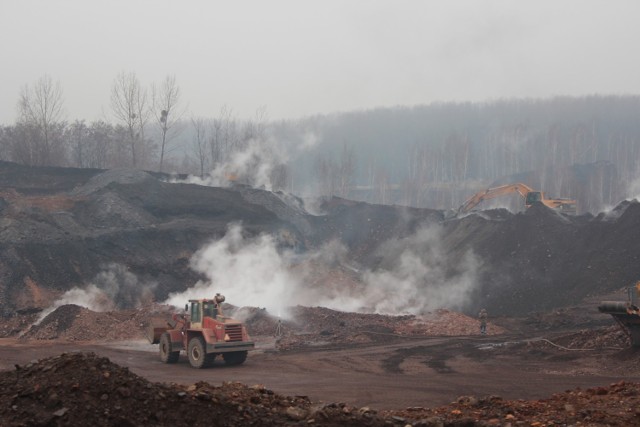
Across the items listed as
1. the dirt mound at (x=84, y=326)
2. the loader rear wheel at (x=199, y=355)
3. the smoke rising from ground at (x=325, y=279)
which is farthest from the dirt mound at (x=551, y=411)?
the smoke rising from ground at (x=325, y=279)

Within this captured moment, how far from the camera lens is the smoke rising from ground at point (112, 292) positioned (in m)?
31.5

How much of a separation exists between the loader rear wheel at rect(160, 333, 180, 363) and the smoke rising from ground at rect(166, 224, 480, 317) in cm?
1010

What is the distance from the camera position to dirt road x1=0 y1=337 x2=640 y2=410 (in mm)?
14305

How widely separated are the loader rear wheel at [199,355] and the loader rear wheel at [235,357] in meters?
0.53

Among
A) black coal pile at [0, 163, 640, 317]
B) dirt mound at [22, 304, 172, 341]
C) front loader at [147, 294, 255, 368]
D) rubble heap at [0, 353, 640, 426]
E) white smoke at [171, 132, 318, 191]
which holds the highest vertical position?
white smoke at [171, 132, 318, 191]

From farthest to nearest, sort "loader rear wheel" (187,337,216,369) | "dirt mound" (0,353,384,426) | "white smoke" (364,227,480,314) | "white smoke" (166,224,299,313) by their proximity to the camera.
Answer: "white smoke" (364,227,480,314)
"white smoke" (166,224,299,313)
"loader rear wheel" (187,337,216,369)
"dirt mound" (0,353,384,426)

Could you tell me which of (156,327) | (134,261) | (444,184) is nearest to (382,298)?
(134,261)

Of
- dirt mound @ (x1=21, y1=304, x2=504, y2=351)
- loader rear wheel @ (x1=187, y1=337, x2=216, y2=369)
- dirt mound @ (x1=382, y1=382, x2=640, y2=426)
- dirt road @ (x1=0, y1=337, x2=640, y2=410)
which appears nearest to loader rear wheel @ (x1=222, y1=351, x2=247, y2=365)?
dirt road @ (x1=0, y1=337, x2=640, y2=410)

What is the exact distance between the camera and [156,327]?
68.1 feet

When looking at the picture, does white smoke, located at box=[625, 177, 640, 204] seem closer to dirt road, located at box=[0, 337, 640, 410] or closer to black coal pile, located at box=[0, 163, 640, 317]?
black coal pile, located at box=[0, 163, 640, 317]

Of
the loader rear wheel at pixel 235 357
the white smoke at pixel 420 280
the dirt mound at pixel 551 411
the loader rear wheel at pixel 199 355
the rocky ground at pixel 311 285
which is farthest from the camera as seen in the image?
the white smoke at pixel 420 280

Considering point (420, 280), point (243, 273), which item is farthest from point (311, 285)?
point (420, 280)

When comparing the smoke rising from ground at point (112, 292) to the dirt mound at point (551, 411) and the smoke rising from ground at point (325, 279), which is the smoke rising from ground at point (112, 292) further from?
the dirt mound at point (551, 411)

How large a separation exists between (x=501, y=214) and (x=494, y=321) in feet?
51.3
